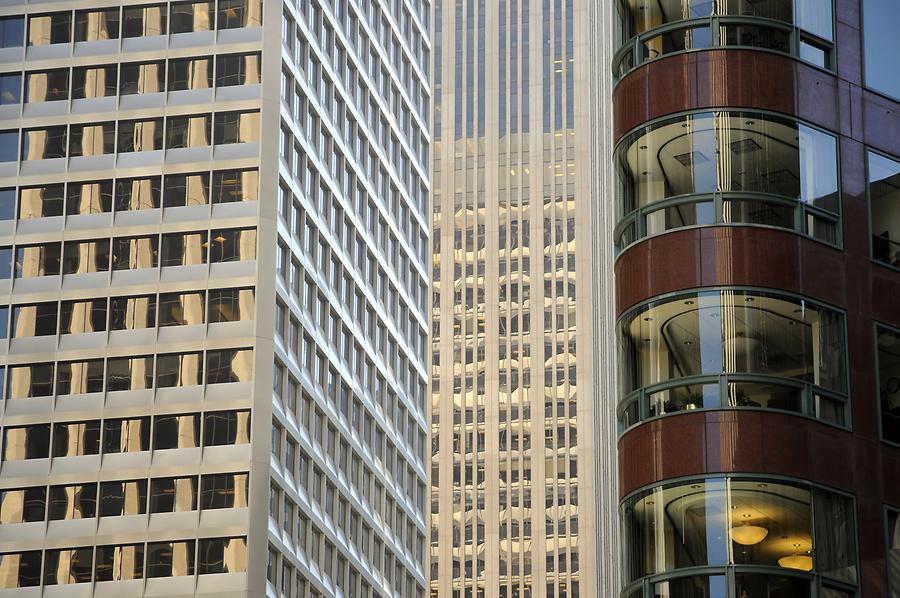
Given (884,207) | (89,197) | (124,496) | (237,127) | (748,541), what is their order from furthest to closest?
(89,197), (237,127), (124,496), (884,207), (748,541)

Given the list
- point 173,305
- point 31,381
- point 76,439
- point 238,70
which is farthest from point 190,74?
point 76,439

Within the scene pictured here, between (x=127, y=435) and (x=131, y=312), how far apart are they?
21.3 feet

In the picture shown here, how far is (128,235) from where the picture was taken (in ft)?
321

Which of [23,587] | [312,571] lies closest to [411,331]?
[312,571]

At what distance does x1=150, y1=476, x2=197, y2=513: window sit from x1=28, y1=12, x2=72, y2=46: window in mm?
25663

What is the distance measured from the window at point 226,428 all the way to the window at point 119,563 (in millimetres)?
6180

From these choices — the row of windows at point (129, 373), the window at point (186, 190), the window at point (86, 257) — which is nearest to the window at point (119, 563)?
the row of windows at point (129, 373)

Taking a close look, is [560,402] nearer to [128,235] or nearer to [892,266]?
[128,235]

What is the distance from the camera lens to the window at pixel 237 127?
323ft

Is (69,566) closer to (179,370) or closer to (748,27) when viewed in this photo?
(179,370)

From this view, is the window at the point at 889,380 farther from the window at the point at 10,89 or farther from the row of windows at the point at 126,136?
the window at the point at 10,89

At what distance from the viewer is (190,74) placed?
100m

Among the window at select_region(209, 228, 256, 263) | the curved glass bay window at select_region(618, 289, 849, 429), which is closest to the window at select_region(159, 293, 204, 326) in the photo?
the window at select_region(209, 228, 256, 263)

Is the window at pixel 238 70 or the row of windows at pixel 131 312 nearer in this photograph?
the row of windows at pixel 131 312
